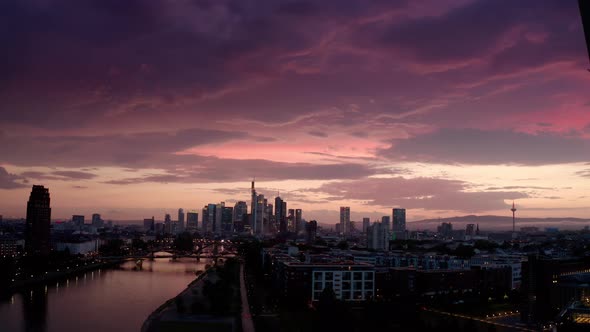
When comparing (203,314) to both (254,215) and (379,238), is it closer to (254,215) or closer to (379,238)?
(379,238)

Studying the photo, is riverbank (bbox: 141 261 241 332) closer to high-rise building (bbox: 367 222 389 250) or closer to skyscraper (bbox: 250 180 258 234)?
high-rise building (bbox: 367 222 389 250)

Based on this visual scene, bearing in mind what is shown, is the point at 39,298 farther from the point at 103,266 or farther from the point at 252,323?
the point at 103,266

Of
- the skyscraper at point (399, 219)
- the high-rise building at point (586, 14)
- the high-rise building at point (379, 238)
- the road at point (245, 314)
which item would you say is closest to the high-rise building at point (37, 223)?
the road at point (245, 314)

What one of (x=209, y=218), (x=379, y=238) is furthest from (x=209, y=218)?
(x=379, y=238)

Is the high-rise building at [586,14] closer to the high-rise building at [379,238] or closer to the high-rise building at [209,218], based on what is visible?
the high-rise building at [379,238]

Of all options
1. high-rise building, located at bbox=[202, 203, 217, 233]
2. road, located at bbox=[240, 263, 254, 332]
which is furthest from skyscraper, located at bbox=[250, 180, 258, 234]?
road, located at bbox=[240, 263, 254, 332]

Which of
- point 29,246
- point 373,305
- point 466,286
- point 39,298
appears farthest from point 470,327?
point 29,246
